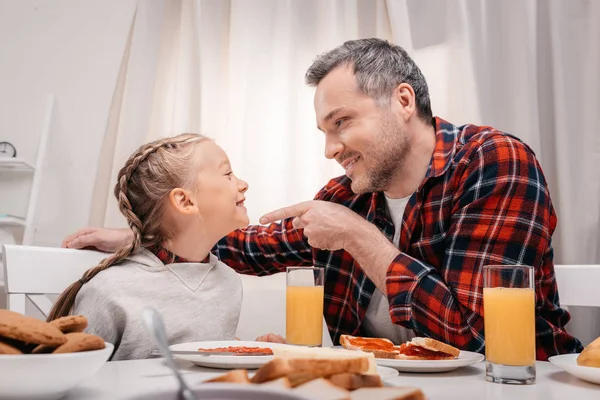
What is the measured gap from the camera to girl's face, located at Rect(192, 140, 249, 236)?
1402mm

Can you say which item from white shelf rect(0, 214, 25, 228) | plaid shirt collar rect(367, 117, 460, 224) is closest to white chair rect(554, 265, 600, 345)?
plaid shirt collar rect(367, 117, 460, 224)

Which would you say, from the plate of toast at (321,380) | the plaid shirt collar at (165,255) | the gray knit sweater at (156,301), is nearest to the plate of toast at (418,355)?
the plate of toast at (321,380)

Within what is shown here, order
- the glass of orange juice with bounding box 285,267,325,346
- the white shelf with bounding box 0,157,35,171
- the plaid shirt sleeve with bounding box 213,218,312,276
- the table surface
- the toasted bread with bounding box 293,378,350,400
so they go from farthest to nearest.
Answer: the white shelf with bounding box 0,157,35,171 < the plaid shirt sleeve with bounding box 213,218,312,276 < the glass of orange juice with bounding box 285,267,325,346 < the table surface < the toasted bread with bounding box 293,378,350,400

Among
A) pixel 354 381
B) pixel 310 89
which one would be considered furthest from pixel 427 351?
pixel 310 89

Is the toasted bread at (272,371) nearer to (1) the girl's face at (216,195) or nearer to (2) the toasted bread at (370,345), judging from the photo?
(2) the toasted bread at (370,345)

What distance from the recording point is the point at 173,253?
4.52ft

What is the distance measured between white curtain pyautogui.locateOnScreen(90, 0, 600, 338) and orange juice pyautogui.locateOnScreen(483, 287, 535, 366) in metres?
1.36

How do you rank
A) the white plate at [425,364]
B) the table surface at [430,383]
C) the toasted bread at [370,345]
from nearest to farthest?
1. the table surface at [430,383]
2. the white plate at [425,364]
3. the toasted bread at [370,345]

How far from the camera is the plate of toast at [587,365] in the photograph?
2.28 ft

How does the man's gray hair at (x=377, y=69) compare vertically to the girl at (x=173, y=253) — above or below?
above

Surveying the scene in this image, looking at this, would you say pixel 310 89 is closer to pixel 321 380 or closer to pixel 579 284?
pixel 579 284

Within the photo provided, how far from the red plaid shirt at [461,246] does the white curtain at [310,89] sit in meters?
0.57

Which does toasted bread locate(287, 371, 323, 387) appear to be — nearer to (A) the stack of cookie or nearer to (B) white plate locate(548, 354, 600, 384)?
(A) the stack of cookie

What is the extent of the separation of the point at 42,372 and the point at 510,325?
0.53m
